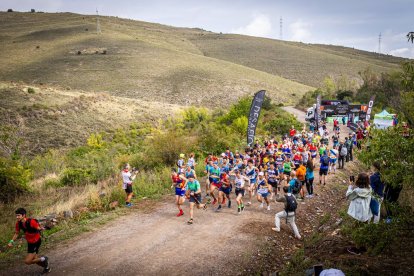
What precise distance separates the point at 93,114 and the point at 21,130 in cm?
854

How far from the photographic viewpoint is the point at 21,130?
31594mm

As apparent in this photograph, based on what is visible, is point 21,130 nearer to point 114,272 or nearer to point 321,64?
point 114,272

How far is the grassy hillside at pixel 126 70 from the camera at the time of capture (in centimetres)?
5769

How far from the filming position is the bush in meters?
15.7

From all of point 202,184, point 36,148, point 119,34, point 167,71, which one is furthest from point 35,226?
point 119,34

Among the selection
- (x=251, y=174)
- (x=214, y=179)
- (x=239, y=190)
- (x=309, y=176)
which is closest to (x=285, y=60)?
(x=309, y=176)

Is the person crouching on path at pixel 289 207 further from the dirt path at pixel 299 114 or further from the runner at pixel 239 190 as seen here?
the dirt path at pixel 299 114

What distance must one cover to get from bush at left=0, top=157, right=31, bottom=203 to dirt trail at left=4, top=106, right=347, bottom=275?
7.62 metres

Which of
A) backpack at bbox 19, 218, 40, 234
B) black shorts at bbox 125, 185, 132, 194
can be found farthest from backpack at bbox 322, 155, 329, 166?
backpack at bbox 19, 218, 40, 234

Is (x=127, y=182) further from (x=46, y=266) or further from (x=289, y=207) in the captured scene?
(x=289, y=207)

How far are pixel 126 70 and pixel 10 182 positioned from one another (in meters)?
52.3

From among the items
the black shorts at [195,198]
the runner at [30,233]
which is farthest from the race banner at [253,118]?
the runner at [30,233]

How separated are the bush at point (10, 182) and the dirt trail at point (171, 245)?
300 inches

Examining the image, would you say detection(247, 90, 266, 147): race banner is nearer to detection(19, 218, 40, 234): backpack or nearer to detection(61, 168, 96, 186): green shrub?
detection(61, 168, 96, 186): green shrub
